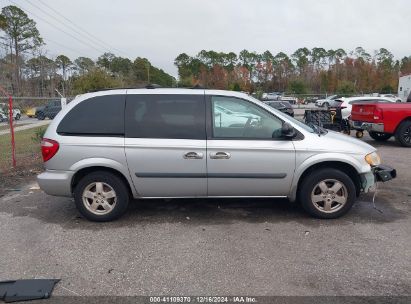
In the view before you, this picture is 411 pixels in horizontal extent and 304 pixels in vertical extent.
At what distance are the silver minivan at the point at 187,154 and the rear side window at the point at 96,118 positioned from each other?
0.01 meters

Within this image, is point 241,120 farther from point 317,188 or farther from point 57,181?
point 57,181

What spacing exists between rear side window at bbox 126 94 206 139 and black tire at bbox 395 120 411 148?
27.1 ft

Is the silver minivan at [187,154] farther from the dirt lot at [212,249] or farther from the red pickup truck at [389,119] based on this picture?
the red pickup truck at [389,119]

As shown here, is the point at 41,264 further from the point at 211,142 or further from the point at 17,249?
the point at 211,142

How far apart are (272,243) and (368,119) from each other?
801 centimetres

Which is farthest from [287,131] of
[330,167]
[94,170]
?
[94,170]

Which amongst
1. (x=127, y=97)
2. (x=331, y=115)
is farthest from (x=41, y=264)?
(x=331, y=115)

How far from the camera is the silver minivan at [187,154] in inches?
176

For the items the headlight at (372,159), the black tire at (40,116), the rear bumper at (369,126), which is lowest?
the headlight at (372,159)

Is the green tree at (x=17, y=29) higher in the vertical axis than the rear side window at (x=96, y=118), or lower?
higher

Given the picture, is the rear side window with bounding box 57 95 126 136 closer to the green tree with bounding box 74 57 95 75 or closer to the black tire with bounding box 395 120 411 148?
the black tire with bounding box 395 120 411 148

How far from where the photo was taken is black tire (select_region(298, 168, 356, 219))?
4.61 metres

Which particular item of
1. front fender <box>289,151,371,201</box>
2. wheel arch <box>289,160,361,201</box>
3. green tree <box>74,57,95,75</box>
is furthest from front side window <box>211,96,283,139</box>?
green tree <box>74,57,95,75</box>

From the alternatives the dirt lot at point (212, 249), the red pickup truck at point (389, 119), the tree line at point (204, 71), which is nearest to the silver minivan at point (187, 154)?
the dirt lot at point (212, 249)
